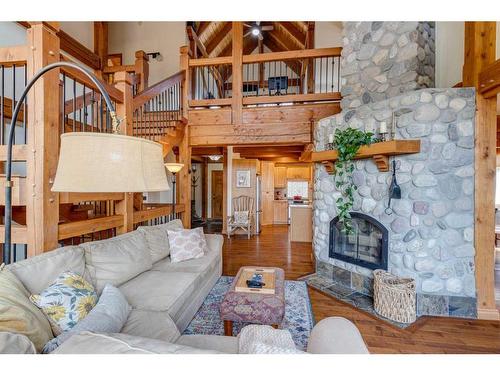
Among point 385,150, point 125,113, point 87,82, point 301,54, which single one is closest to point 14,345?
point 87,82

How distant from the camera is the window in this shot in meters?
9.06

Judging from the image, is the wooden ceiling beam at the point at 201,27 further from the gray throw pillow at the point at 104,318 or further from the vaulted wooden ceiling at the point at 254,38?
the gray throw pillow at the point at 104,318

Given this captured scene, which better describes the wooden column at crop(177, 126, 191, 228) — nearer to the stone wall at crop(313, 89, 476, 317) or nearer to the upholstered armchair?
the upholstered armchair

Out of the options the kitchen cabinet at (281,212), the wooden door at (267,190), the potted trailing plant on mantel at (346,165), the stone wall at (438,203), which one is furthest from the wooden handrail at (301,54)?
the kitchen cabinet at (281,212)

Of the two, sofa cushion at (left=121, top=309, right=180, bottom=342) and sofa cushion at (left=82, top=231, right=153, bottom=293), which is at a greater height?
sofa cushion at (left=82, top=231, right=153, bottom=293)

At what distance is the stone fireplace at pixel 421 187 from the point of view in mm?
2639

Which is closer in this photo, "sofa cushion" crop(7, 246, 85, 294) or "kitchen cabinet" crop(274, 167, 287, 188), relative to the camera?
"sofa cushion" crop(7, 246, 85, 294)

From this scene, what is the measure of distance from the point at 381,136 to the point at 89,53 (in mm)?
5945

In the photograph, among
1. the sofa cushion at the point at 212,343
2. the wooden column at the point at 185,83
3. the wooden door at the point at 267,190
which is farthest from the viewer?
the wooden door at the point at 267,190

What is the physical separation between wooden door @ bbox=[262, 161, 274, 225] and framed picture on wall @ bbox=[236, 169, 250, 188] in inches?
55.6

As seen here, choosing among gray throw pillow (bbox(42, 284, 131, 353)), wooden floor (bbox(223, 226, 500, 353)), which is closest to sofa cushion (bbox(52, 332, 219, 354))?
gray throw pillow (bbox(42, 284, 131, 353))

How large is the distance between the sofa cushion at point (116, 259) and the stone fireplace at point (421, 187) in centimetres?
241

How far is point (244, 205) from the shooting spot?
707cm

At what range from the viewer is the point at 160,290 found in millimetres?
2104
